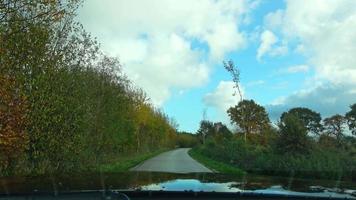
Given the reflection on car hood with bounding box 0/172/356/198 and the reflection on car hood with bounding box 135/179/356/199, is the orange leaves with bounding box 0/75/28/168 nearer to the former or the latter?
the reflection on car hood with bounding box 0/172/356/198

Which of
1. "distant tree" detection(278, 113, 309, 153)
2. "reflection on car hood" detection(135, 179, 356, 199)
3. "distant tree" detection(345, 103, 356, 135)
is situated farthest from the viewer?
"distant tree" detection(345, 103, 356, 135)

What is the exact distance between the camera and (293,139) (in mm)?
31250

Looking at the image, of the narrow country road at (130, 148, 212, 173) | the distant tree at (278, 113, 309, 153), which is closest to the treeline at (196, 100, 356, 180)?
the distant tree at (278, 113, 309, 153)

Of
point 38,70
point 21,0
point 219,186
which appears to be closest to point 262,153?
point 38,70

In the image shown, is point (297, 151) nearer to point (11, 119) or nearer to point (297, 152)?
point (297, 152)

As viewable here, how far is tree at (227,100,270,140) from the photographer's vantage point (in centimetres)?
5217

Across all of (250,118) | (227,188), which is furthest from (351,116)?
(227,188)

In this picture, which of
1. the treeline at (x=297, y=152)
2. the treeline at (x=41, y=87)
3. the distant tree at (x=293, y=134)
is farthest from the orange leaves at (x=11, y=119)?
the distant tree at (x=293, y=134)

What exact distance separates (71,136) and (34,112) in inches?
86.4

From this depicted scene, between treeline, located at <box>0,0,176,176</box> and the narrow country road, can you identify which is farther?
the narrow country road

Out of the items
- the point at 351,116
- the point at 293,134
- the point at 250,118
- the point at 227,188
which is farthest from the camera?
the point at 250,118

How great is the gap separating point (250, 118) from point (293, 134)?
27.1 metres

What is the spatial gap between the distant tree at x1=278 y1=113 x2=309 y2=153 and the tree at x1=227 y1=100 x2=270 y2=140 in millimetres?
17539

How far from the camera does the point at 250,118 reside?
57781 mm
